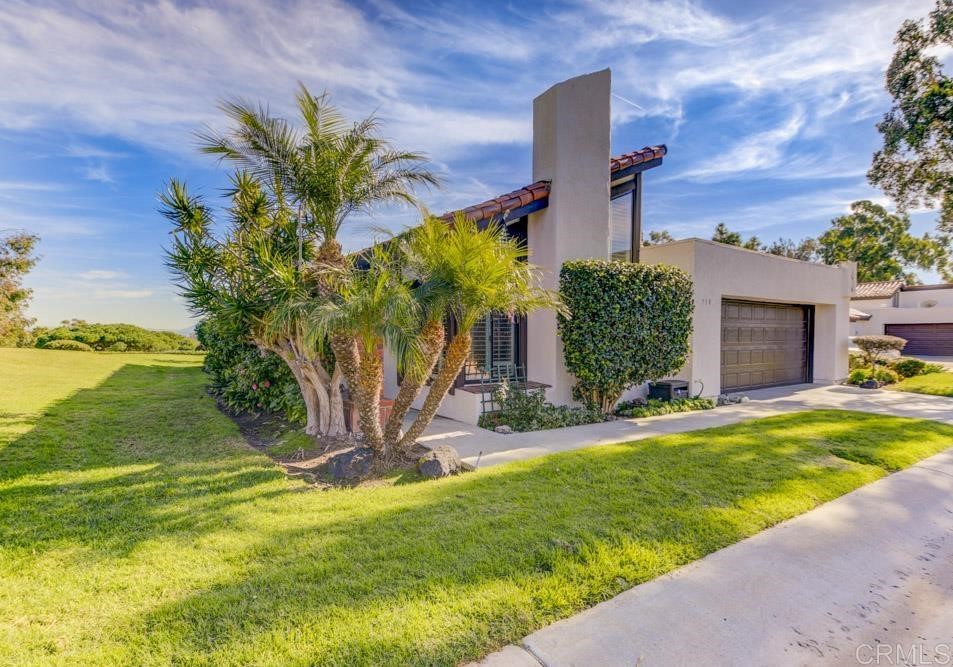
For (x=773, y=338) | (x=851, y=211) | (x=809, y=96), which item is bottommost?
(x=773, y=338)

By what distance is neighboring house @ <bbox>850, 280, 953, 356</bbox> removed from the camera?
28438 mm

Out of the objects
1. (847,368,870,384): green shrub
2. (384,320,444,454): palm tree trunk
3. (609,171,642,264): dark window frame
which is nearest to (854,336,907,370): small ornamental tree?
(847,368,870,384): green shrub

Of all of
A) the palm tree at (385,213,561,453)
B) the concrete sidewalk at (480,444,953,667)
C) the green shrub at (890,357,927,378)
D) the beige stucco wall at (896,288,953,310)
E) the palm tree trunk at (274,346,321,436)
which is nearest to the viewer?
the concrete sidewalk at (480,444,953,667)

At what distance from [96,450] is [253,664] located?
6161 mm

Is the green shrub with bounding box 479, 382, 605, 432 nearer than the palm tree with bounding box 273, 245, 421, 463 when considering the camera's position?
No

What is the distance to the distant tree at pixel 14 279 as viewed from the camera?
2144 cm

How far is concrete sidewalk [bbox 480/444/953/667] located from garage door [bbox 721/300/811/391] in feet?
30.7

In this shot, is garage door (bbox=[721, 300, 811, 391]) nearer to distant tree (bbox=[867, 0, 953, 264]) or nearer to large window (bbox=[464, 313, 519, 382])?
distant tree (bbox=[867, 0, 953, 264])

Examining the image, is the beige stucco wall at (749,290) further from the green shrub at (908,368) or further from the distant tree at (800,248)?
the distant tree at (800,248)

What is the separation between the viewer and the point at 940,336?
93.8 feet

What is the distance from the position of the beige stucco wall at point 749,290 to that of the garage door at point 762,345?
0.46 m

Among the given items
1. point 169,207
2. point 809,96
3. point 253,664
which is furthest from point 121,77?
point 809,96

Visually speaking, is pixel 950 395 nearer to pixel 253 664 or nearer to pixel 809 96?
pixel 809 96

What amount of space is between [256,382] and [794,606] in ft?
30.1
